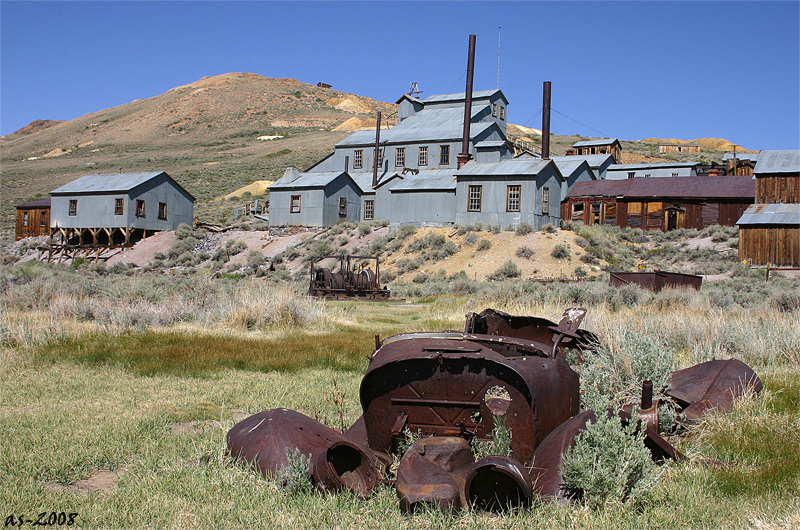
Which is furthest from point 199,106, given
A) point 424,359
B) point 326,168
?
point 424,359

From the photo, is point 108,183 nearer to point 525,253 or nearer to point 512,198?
point 512,198

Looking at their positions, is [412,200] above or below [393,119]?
below

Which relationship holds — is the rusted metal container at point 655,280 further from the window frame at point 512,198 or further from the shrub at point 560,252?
the window frame at point 512,198

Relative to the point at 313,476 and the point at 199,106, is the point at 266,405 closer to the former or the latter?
the point at 313,476

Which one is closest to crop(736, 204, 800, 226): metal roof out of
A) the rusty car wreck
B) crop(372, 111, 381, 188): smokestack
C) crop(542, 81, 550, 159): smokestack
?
crop(542, 81, 550, 159): smokestack

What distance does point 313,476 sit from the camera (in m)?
4.12

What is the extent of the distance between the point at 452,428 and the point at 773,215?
31895 mm

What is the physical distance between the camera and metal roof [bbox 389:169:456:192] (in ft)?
127

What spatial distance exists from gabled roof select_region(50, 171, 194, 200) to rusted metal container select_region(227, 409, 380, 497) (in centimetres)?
4051

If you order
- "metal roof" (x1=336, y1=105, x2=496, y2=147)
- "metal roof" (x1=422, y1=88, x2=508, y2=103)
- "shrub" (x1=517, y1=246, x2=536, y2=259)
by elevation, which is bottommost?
"shrub" (x1=517, y1=246, x2=536, y2=259)

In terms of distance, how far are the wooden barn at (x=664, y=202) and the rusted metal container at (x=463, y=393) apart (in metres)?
39.8

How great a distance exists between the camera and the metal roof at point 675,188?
40250 mm

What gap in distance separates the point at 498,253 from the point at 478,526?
27759mm

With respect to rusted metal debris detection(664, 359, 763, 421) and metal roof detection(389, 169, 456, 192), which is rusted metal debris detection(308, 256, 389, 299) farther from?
metal roof detection(389, 169, 456, 192)
